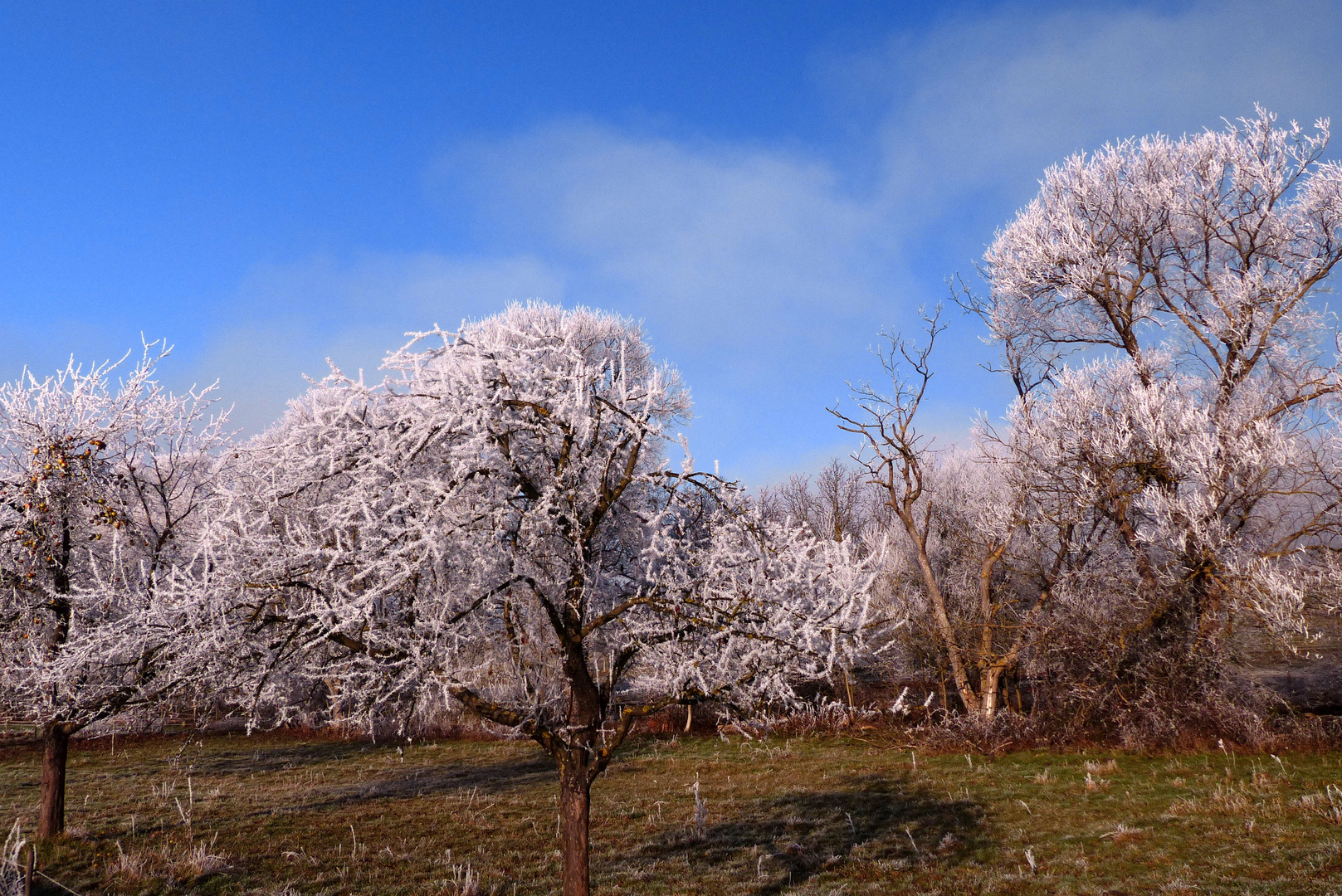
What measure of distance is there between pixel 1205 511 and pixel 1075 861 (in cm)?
927

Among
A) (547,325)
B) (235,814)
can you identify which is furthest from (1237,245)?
(235,814)

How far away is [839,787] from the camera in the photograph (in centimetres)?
1535

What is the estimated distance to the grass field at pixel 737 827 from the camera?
8.78 metres

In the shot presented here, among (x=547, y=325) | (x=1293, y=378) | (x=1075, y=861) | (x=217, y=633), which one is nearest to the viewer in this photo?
(x=217, y=633)

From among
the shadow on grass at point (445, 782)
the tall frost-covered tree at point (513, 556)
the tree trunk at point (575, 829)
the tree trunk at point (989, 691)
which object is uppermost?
the tall frost-covered tree at point (513, 556)

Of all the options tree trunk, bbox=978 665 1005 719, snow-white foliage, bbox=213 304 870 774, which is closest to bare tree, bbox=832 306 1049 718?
tree trunk, bbox=978 665 1005 719

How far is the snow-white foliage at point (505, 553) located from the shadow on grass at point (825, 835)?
177 inches

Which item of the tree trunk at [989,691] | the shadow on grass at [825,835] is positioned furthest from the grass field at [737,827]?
the tree trunk at [989,691]

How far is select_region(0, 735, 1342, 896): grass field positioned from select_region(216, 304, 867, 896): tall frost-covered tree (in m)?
2.44

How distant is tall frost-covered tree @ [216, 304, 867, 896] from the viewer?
544 centimetres

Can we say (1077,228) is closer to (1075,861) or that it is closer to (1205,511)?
(1205,511)

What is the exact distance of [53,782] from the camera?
34.5 feet

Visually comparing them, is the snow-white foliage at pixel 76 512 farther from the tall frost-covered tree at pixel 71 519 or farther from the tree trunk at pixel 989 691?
the tree trunk at pixel 989 691

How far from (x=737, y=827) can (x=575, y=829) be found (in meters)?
6.72
